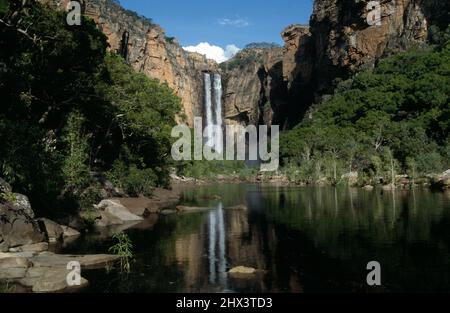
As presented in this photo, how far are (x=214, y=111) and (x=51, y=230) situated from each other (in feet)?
491

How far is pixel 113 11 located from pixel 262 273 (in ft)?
411

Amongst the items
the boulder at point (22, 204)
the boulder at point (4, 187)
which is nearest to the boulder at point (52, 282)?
the boulder at point (4, 187)

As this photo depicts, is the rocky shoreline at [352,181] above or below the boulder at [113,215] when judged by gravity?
above

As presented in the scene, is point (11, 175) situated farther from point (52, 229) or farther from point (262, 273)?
point (262, 273)

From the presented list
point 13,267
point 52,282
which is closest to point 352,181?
point 13,267

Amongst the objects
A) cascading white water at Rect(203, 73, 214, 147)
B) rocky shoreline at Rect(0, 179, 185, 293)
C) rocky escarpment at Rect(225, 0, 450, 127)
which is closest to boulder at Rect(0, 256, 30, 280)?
rocky shoreline at Rect(0, 179, 185, 293)

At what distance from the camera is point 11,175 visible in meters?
23.8

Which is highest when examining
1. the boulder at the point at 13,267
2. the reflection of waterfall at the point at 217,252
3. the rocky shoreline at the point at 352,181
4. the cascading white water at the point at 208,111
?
the cascading white water at the point at 208,111

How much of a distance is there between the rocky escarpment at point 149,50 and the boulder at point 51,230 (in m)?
84.3

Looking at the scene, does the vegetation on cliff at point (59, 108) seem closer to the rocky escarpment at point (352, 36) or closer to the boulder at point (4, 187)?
the boulder at point (4, 187)

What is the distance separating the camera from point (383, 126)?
287 ft

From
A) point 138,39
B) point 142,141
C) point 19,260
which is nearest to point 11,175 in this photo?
point 19,260

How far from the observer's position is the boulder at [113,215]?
3252 centimetres

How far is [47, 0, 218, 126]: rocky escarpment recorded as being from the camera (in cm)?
12325
